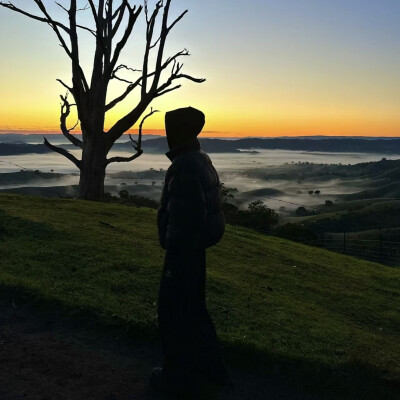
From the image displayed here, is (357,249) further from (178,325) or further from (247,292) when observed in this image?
(178,325)

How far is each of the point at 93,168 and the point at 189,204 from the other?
1829 cm

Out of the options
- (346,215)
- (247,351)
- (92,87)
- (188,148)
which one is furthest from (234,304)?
(346,215)

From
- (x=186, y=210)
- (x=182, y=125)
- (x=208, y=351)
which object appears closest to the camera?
(x=186, y=210)

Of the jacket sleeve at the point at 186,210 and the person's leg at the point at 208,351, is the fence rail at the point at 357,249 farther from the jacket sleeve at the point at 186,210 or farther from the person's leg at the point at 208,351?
the jacket sleeve at the point at 186,210

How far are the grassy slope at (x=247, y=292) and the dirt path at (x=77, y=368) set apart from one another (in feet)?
1.46

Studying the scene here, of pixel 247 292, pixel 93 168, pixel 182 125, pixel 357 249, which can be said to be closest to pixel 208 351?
pixel 182 125

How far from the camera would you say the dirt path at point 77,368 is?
505cm

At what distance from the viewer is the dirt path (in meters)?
5.05

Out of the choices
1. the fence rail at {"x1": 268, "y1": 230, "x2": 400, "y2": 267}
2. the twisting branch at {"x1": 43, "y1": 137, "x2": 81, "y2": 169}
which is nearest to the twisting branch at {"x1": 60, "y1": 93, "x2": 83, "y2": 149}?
the twisting branch at {"x1": 43, "y1": 137, "x2": 81, "y2": 169}

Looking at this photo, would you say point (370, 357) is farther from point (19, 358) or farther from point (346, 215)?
point (346, 215)

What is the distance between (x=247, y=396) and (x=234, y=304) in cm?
314

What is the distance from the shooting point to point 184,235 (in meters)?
4.50

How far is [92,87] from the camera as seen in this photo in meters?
22.5

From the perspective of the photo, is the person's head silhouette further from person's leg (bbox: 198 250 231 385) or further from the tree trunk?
the tree trunk
